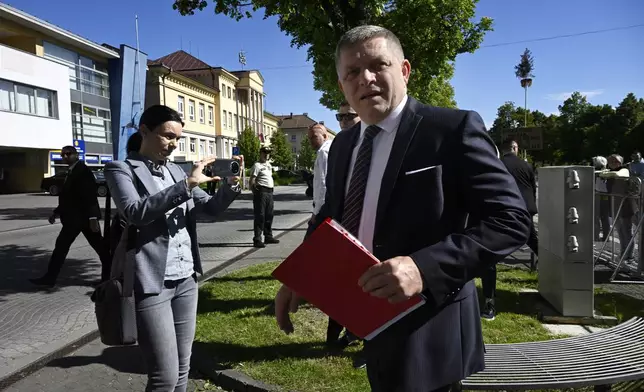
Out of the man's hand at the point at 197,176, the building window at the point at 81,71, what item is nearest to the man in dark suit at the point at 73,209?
the man's hand at the point at 197,176

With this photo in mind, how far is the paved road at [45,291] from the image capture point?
4.73 meters

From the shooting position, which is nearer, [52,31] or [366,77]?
[366,77]

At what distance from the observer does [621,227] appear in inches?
314

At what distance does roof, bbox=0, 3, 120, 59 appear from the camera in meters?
31.3

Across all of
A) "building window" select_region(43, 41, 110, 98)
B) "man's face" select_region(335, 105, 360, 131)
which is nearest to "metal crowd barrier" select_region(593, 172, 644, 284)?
"man's face" select_region(335, 105, 360, 131)

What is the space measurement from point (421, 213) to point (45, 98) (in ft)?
129

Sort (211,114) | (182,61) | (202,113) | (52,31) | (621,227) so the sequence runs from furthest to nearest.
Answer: (182,61) < (211,114) < (202,113) < (52,31) < (621,227)

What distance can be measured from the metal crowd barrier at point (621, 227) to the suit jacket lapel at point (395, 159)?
6827 mm

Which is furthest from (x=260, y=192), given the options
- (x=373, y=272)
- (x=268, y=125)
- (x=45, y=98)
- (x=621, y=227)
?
(x=268, y=125)

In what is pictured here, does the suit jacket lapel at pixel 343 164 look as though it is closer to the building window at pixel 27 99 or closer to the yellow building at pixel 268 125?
the building window at pixel 27 99

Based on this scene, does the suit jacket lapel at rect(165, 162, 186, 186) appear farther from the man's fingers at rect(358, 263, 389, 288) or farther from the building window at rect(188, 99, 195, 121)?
the building window at rect(188, 99, 195, 121)

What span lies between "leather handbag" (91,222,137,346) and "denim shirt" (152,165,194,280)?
0.21 m

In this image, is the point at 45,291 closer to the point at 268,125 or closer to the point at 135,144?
the point at 135,144

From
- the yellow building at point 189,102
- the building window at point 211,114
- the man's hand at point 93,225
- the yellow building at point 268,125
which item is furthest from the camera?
the yellow building at point 268,125
